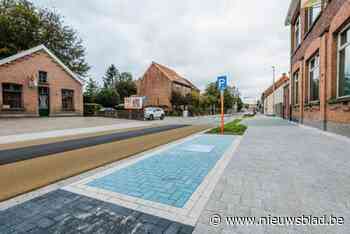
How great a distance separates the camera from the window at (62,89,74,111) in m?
22.5

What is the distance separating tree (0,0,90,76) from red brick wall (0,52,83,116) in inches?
302

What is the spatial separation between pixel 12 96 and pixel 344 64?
25.3m

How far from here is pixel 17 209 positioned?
254 centimetres

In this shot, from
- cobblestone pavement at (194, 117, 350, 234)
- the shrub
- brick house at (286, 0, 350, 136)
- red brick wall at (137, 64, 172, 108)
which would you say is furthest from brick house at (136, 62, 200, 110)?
cobblestone pavement at (194, 117, 350, 234)

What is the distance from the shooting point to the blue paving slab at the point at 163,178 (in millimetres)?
2934

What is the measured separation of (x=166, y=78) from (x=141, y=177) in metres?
37.0

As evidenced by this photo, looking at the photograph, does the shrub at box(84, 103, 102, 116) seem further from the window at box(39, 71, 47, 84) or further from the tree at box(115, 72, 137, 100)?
the tree at box(115, 72, 137, 100)

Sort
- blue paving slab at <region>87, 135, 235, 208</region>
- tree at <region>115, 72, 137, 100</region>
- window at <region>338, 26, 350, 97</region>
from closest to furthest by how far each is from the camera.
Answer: blue paving slab at <region>87, 135, 235, 208</region>
window at <region>338, 26, 350, 97</region>
tree at <region>115, 72, 137, 100</region>

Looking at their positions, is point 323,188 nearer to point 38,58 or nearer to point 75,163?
point 75,163

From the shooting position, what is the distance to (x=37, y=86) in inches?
781

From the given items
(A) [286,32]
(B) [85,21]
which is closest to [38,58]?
(B) [85,21]

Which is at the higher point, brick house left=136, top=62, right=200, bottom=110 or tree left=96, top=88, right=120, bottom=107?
brick house left=136, top=62, right=200, bottom=110

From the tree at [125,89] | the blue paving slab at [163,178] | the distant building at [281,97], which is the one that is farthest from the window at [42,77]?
the distant building at [281,97]

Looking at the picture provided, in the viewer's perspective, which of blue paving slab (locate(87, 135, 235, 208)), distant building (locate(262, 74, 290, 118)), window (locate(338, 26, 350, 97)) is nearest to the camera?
blue paving slab (locate(87, 135, 235, 208))
